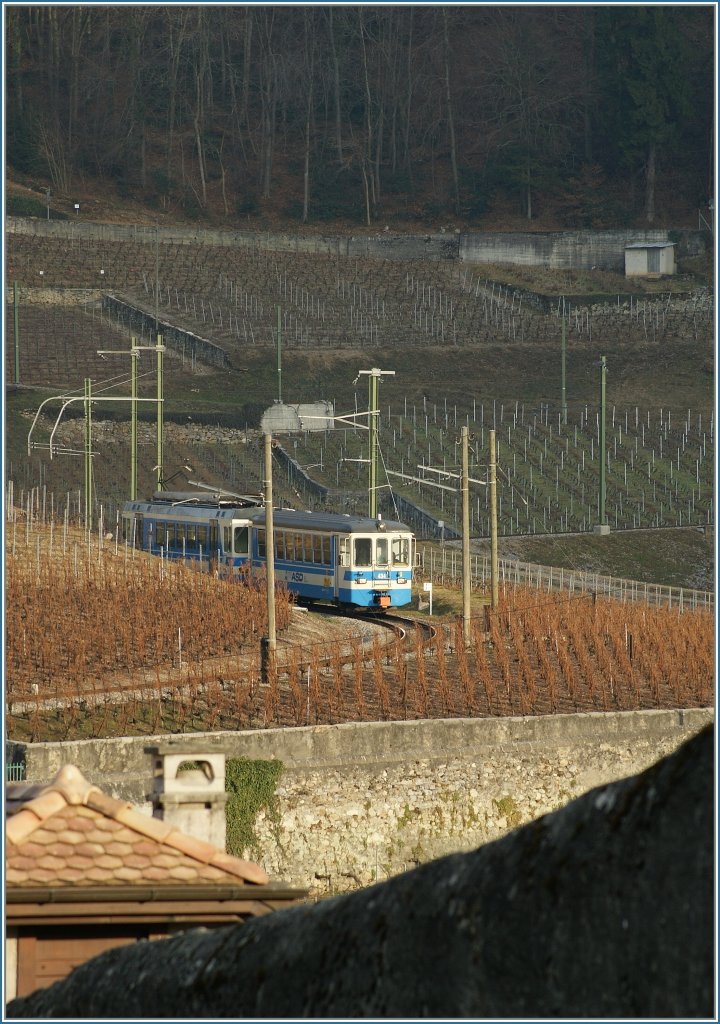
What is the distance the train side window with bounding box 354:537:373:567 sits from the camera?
124ft

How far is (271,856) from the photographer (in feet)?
76.9

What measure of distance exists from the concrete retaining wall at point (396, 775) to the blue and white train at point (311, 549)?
452 inches

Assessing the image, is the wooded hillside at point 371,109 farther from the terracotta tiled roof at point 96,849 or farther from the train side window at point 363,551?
the terracotta tiled roof at point 96,849

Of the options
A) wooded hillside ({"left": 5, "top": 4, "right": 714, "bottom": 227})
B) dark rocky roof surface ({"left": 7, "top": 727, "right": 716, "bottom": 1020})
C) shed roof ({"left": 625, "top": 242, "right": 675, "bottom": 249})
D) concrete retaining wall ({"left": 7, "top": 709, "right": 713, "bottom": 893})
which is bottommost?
concrete retaining wall ({"left": 7, "top": 709, "right": 713, "bottom": 893})

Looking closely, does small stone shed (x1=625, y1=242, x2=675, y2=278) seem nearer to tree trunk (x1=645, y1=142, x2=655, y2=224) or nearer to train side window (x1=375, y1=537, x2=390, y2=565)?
tree trunk (x1=645, y1=142, x2=655, y2=224)

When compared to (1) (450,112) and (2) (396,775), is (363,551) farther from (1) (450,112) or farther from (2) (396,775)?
(1) (450,112)

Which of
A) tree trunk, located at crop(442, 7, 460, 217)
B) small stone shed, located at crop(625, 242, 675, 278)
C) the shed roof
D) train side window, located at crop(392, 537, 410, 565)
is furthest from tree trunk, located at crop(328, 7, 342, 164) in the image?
train side window, located at crop(392, 537, 410, 565)

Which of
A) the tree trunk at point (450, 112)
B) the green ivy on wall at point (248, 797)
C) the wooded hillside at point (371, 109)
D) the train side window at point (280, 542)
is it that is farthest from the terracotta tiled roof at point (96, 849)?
the tree trunk at point (450, 112)

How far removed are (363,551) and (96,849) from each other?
2752 centimetres

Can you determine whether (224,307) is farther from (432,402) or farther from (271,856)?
(271,856)

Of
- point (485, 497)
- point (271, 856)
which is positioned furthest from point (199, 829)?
point (485, 497)

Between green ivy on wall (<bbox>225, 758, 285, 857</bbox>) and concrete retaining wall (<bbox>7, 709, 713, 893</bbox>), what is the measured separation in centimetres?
12

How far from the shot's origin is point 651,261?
286 feet

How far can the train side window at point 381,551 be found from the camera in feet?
125
